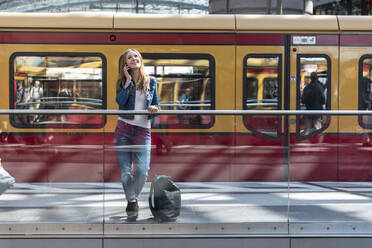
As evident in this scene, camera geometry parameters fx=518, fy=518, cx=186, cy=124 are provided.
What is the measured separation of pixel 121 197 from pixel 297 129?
185 cm

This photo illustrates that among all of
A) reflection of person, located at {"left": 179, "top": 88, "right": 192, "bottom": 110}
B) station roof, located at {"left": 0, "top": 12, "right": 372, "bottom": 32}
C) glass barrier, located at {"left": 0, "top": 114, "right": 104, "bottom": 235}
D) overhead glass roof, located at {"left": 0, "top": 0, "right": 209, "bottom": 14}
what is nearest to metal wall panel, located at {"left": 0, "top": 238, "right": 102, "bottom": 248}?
glass barrier, located at {"left": 0, "top": 114, "right": 104, "bottom": 235}

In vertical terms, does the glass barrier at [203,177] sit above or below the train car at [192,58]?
below

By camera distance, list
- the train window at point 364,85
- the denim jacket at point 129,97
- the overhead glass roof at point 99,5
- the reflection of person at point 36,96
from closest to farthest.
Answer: the denim jacket at point 129,97 → the reflection of person at point 36,96 → the train window at point 364,85 → the overhead glass roof at point 99,5

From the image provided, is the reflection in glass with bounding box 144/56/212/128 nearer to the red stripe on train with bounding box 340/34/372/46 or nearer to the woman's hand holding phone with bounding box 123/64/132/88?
the red stripe on train with bounding box 340/34/372/46

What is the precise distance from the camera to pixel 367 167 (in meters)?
5.13

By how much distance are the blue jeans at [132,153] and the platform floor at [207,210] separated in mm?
116

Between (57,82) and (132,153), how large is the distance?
4.07 metres

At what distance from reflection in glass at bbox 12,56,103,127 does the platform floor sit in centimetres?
372

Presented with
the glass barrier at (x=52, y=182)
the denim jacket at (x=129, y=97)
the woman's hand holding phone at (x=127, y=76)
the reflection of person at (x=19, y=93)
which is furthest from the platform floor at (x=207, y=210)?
the reflection of person at (x=19, y=93)

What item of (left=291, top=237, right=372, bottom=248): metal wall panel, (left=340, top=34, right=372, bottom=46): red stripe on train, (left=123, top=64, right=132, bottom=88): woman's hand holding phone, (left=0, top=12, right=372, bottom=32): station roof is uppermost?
(left=0, top=12, right=372, bottom=32): station roof

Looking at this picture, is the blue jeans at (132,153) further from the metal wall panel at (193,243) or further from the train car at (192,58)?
the train car at (192,58)

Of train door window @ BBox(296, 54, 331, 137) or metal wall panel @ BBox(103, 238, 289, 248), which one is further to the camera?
train door window @ BBox(296, 54, 331, 137)

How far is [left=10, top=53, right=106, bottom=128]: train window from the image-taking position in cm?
856

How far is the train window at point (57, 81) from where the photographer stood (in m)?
8.56
